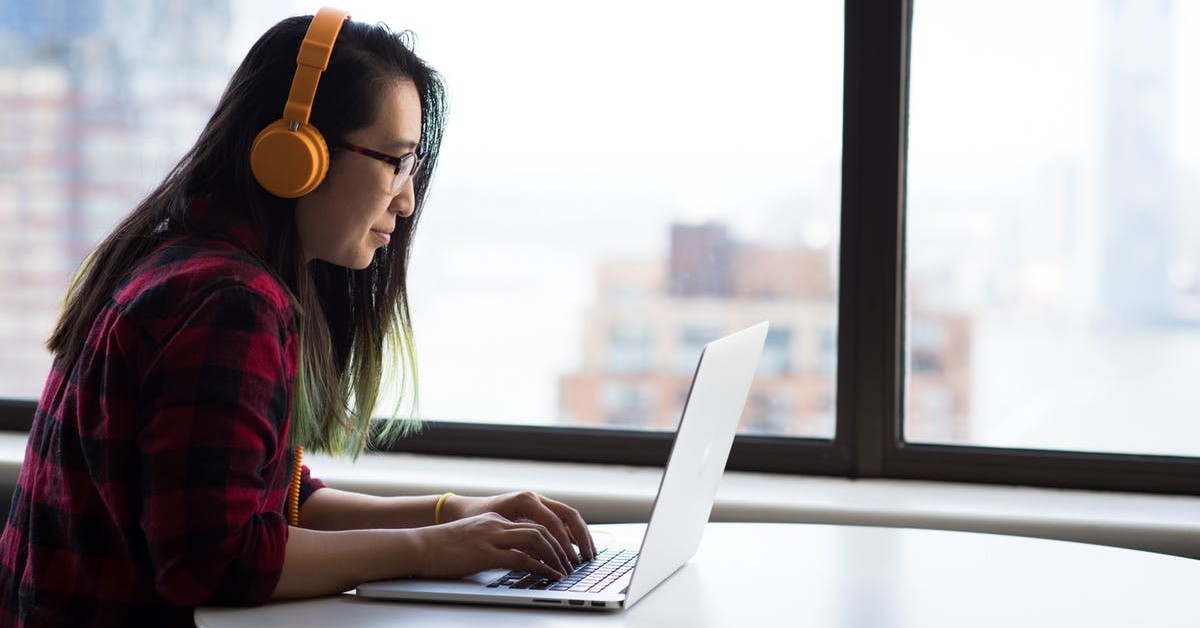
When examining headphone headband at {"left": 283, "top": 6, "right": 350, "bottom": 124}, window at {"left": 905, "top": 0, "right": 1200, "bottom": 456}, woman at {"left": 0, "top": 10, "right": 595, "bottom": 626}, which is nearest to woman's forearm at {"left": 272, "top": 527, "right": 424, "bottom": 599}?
woman at {"left": 0, "top": 10, "right": 595, "bottom": 626}

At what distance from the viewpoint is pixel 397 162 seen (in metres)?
1.29

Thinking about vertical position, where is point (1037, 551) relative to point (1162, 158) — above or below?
below

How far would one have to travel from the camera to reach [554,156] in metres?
2.20

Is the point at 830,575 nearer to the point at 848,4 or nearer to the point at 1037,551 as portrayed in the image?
the point at 1037,551

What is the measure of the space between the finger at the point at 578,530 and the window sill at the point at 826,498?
2.08 feet

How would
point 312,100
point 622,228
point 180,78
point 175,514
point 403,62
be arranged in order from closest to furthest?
point 175,514 → point 312,100 → point 403,62 → point 622,228 → point 180,78

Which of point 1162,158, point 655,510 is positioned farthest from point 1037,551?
point 1162,158

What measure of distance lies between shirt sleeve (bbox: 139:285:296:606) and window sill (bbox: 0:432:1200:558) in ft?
3.01

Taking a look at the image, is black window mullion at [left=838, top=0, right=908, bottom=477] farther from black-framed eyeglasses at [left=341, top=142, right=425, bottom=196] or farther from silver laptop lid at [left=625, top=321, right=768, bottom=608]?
black-framed eyeglasses at [left=341, top=142, right=425, bottom=196]

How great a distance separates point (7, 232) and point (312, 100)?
1525 mm

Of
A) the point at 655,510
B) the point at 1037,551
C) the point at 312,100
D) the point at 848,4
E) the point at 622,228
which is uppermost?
the point at 848,4

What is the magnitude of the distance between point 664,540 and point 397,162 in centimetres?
49

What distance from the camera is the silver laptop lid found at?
1.05 m

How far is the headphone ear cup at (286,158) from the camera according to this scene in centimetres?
118
